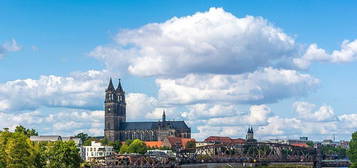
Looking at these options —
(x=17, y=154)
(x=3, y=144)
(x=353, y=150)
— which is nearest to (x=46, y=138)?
(x=3, y=144)

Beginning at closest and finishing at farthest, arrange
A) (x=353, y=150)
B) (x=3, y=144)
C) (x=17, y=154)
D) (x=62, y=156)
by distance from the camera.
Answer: (x=17, y=154) < (x=3, y=144) < (x=62, y=156) < (x=353, y=150)

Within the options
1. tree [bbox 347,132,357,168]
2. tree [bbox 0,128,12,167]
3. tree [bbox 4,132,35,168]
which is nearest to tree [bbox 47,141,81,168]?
tree [bbox 0,128,12,167]

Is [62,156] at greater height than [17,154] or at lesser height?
lesser

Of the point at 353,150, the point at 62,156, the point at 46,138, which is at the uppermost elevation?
the point at 46,138

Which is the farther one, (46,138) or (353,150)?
(46,138)

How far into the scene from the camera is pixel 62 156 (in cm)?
10162

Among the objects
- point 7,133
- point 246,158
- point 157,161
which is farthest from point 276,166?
point 7,133

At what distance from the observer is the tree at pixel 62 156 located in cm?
10169

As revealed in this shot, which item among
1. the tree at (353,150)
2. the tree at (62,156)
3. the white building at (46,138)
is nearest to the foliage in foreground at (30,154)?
the tree at (62,156)

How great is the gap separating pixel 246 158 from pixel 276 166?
7.63m

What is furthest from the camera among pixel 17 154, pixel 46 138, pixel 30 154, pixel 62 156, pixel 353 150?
pixel 46 138

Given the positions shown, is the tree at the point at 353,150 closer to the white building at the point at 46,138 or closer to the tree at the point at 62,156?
the tree at the point at 62,156

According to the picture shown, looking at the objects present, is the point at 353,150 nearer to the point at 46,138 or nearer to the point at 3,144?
the point at 3,144

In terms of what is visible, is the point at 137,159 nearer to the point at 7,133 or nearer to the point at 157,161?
the point at 157,161
